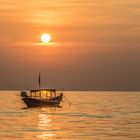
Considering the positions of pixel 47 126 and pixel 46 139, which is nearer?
pixel 46 139

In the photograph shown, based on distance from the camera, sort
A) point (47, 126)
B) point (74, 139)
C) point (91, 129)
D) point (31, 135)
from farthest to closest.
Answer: point (47, 126) < point (91, 129) < point (31, 135) < point (74, 139)

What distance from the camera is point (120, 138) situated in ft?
207

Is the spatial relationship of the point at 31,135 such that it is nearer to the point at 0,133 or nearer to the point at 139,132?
the point at 0,133

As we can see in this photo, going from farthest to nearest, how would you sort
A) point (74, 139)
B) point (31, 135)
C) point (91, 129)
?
point (91, 129) < point (31, 135) < point (74, 139)

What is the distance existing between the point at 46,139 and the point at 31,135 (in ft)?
13.3

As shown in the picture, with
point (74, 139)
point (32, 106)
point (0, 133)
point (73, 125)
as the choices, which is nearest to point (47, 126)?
point (73, 125)

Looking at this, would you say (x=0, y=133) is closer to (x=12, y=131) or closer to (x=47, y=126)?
(x=12, y=131)

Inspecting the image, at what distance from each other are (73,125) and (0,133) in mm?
16364

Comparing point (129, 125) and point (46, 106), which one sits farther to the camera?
point (46, 106)

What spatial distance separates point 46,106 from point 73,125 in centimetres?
4580

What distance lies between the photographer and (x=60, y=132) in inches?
2776

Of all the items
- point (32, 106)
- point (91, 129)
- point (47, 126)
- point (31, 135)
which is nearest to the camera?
point (31, 135)

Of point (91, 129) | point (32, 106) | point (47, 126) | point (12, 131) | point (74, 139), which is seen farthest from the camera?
→ point (32, 106)

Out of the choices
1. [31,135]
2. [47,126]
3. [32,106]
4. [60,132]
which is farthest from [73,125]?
[32,106]
